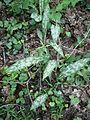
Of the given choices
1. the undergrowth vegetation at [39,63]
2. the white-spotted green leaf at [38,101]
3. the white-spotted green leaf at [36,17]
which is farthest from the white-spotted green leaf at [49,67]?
the white-spotted green leaf at [36,17]

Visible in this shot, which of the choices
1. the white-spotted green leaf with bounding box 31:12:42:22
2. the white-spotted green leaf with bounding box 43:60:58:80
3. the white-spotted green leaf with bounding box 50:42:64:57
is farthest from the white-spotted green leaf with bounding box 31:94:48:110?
the white-spotted green leaf with bounding box 31:12:42:22

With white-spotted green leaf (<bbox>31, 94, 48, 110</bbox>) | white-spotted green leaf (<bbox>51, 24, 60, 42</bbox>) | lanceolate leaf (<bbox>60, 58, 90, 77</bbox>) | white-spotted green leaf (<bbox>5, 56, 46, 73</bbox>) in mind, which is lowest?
white-spotted green leaf (<bbox>31, 94, 48, 110</bbox>)

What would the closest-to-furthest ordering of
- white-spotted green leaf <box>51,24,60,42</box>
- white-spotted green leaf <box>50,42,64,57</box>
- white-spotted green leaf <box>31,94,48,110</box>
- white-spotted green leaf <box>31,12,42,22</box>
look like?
white-spotted green leaf <box>31,94,48,110</box> < white-spotted green leaf <box>50,42,64,57</box> < white-spotted green leaf <box>51,24,60,42</box> < white-spotted green leaf <box>31,12,42,22</box>

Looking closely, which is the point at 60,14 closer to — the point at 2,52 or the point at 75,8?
the point at 75,8

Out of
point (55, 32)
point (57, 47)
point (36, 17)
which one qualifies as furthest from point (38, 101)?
point (36, 17)

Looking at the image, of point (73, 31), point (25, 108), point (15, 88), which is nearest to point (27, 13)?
point (73, 31)

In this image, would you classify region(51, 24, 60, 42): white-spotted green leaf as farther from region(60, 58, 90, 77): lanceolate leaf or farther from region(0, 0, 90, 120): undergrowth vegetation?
region(60, 58, 90, 77): lanceolate leaf

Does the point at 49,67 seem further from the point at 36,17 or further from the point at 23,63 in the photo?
the point at 36,17
